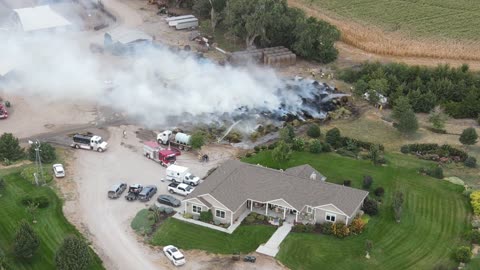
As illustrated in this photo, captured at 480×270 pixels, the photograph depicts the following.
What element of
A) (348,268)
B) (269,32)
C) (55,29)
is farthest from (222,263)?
(55,29)

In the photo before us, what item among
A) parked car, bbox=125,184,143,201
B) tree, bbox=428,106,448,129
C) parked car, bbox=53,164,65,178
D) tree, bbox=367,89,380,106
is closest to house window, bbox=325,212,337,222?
parked car, bbox=125,184,143,201

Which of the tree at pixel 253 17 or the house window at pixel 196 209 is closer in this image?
the house window at pixel 196 209

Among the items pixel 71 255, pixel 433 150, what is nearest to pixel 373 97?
pixel 433 150

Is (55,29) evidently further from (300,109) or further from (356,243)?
(356,243)

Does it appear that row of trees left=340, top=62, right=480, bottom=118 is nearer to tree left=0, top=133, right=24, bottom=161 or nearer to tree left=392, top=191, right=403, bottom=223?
tree left=392, top=191, right=403, bottom=223

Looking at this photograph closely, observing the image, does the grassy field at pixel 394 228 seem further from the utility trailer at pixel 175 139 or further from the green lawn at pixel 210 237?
the utility trailer at pixel 175 139

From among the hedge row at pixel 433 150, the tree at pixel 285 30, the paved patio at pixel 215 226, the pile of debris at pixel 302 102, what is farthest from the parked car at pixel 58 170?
the tree at pixel 285 30
